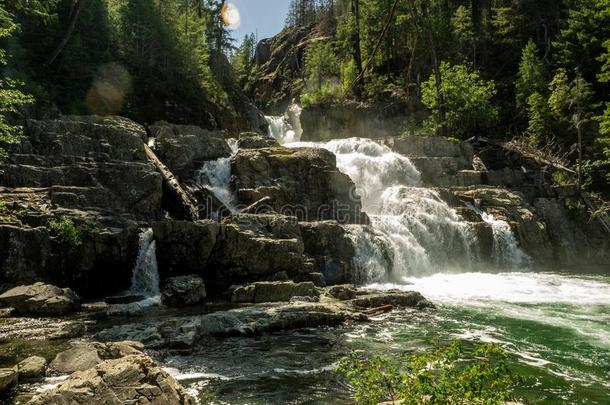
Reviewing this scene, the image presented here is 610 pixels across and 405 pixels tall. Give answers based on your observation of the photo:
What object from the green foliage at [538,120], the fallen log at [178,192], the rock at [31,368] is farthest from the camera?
the green foliage at [538,120]

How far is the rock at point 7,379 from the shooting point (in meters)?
7.94

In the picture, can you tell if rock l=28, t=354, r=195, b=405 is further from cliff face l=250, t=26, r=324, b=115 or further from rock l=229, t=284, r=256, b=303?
cliff face l=250, t=26, r=324, b=115

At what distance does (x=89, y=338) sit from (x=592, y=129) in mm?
40971

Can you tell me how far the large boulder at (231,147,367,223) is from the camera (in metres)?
24.9

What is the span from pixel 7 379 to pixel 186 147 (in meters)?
21.0

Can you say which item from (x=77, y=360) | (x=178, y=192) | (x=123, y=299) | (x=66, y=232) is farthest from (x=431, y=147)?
(x=77, y=360)

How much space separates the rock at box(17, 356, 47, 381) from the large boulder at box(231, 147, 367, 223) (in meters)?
15.6

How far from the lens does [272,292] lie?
16672 millimetres

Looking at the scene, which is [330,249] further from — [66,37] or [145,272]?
[66,37]

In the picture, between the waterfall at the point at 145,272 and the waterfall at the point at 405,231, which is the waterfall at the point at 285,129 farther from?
the waterfall at the point at 145,272

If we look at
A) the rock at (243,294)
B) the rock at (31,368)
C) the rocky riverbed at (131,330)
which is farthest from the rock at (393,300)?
the rock at (31,368)

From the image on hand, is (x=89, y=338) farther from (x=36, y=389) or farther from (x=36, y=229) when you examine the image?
(x=36, y=229)

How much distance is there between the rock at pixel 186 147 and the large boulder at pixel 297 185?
7.76 ft

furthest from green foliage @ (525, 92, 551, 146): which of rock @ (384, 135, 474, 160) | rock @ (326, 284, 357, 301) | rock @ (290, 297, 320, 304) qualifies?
rock @ (290, 297, 320, 304)
